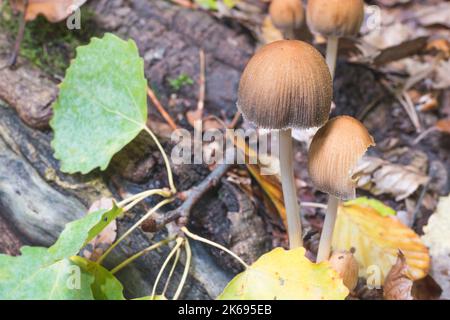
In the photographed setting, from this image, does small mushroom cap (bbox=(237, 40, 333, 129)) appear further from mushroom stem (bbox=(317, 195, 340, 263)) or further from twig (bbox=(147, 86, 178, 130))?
twig (bbox=(147, 86, 178, 130))

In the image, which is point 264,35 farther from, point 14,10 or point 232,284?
point 232,284

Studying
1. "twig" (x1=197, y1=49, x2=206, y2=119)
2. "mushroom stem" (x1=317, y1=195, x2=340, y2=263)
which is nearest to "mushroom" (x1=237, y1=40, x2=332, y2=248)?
"mushroom stem" (x1=317, y1=195, x2=340, y2=263)

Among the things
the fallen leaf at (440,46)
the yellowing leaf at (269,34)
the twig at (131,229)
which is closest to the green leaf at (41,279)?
the twig at (131,229)

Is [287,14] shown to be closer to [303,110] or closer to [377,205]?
[377,205]

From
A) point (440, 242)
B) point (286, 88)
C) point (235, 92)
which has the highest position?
point (286, 88)

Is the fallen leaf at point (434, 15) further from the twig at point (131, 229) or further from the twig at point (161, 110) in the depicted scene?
the twig at point (131, 229)

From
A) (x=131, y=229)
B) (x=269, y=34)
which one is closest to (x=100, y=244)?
(x=131, y=229)
